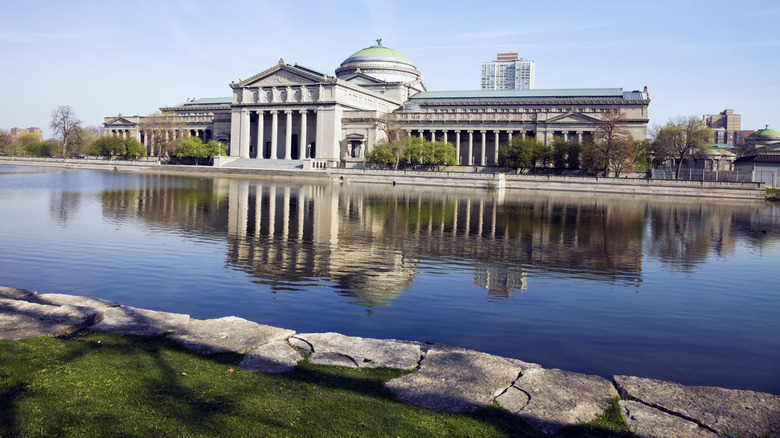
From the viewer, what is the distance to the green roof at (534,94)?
394 feet

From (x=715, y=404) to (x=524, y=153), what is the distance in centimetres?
9412

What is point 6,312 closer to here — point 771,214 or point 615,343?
point 615,343

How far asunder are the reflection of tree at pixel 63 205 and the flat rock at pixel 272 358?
25.2 meters

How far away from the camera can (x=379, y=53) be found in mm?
144250

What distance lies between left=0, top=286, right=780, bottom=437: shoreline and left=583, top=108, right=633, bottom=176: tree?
8699 centimetres

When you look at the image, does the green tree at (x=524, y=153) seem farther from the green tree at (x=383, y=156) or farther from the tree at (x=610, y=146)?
the green tree at (x=383, y=156)

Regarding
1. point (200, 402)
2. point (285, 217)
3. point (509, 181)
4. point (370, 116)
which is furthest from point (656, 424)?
point (370, 116)

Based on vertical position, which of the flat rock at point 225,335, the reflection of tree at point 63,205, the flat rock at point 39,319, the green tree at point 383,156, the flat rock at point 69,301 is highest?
the green tree at point 383,156

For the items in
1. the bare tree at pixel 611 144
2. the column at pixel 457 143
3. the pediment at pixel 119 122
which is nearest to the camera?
the bare tree at pixel 611 144

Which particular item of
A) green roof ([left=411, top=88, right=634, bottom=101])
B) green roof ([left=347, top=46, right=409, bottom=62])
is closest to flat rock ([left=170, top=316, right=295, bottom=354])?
green roof ([left=411, top=88, right=634, bottom=101])

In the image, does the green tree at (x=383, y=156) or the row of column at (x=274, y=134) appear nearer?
the green tree at (x=383, y=156)

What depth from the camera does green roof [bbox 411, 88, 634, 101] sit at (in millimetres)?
120188

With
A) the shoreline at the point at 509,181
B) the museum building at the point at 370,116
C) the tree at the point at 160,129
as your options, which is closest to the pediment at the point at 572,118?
the museum building at the point at 370,116

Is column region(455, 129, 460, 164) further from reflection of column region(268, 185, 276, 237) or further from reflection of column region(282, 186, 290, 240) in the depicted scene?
reflection of column region(282, 186, 290, 240)
